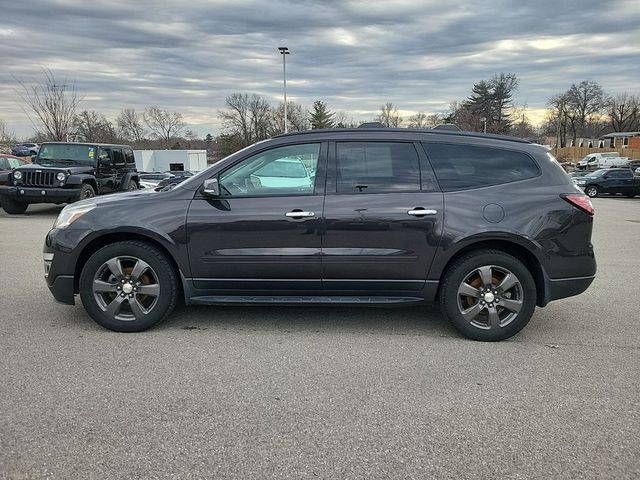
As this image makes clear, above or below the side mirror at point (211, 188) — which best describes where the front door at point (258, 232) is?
below

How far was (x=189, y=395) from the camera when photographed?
3318mm

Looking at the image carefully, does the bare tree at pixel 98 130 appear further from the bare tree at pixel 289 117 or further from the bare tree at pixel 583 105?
the bare tree at pixel 583 105

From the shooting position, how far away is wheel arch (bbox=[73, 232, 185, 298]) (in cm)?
439

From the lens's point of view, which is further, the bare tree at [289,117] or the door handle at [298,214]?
the bare tree at [289,117]

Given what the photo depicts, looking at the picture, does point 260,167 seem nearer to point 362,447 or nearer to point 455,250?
point 455,250

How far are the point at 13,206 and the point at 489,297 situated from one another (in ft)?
45.0

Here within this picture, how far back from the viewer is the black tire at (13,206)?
44.5ft

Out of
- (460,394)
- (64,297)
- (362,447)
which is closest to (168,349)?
(64,297)

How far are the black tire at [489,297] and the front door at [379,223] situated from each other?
0.88 feet

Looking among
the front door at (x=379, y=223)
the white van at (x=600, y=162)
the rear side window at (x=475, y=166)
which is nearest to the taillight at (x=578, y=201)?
the rear side window at (x=475, y=166)

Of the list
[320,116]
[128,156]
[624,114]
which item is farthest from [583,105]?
[128,156]

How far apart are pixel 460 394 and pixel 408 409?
43 centimetres

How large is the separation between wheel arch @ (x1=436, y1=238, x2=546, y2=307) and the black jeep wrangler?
433 inches

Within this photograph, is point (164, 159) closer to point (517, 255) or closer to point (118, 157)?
point (118, 157)
